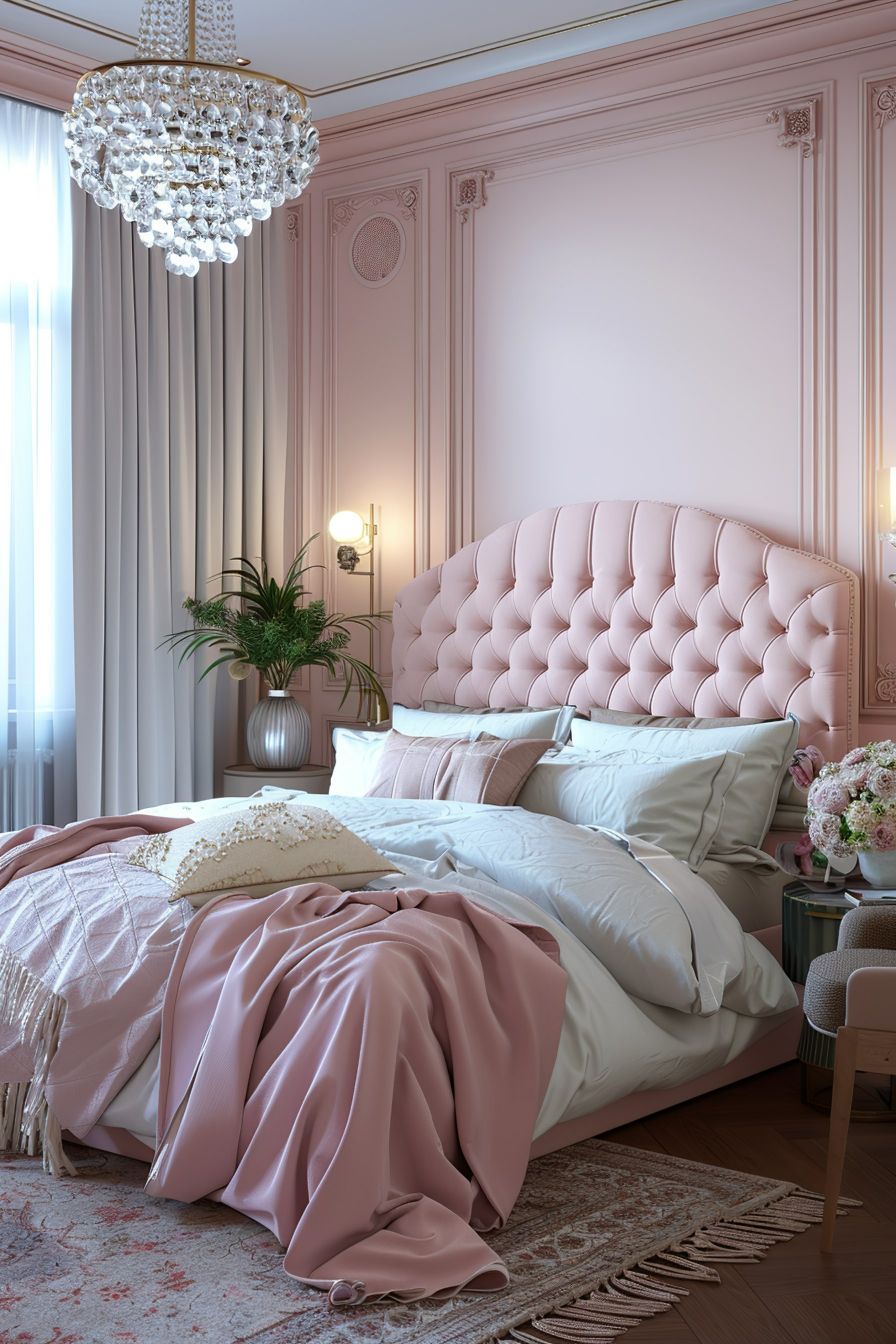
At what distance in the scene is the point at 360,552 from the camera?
5.58 metres

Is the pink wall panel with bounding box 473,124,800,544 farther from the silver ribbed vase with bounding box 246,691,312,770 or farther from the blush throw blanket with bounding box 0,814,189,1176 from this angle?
the blush throw blanket with bounding box 0,814,189,1176

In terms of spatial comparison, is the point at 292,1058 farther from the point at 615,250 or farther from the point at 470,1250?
the point at 615,250

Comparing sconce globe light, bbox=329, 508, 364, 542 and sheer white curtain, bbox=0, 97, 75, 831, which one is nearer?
sheer white curtain, bbox=0, 97, 75, 831

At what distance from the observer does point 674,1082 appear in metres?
3.20

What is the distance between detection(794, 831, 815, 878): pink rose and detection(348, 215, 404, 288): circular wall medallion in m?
3.08

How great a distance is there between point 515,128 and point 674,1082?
3.69 meters

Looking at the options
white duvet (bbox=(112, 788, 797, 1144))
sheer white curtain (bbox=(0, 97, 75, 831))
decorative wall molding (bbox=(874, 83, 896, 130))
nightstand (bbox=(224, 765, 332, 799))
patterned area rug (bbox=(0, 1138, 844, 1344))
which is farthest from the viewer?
nightstand (bbox=(224, 765, 332, 799))

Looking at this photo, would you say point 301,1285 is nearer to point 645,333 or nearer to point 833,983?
point 833,983

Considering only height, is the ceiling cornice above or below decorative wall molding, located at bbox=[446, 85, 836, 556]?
above

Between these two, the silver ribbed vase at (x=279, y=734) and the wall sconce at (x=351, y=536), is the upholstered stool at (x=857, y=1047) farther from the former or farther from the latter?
the wall sconce at (x=351, y=536)

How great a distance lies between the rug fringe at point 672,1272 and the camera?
2.18 metres

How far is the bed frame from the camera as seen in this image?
415 cm

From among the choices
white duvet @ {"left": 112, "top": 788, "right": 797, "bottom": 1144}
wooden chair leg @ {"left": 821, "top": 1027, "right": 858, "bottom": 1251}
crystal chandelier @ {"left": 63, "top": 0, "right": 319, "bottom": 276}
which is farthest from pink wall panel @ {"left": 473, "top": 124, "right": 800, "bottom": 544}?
wooden chair leg @ {"left": 821, "top": 1027, "right": 858, "bottom": 1251}

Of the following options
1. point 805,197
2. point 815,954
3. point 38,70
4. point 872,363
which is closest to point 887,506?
point 872,363
